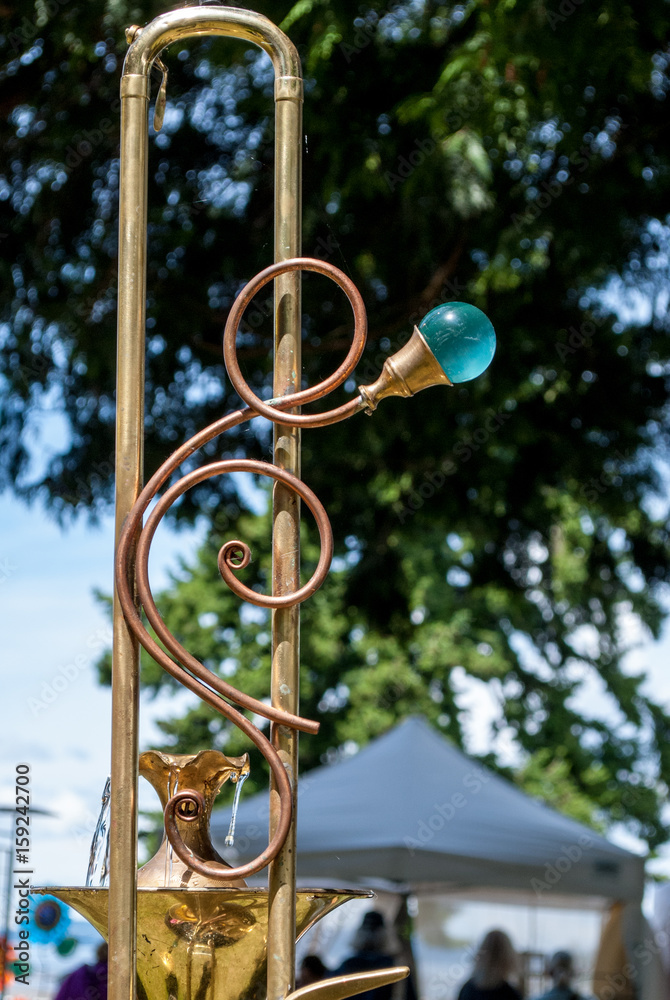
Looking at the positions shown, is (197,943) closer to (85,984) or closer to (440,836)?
(85,984)

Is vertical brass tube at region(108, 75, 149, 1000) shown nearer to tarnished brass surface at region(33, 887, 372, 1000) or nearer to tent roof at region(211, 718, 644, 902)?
tarnished brass surface at region(33, 887, 372, 1000)

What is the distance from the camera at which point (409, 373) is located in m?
0.97

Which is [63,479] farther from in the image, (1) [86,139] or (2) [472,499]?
(2) [472,499]

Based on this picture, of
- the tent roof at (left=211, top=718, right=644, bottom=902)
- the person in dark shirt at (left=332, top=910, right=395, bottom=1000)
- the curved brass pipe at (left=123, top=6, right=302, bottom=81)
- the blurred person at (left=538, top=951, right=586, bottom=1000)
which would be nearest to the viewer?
the curved brass pipe at (left=123, top=6, right=302, bottom=81)

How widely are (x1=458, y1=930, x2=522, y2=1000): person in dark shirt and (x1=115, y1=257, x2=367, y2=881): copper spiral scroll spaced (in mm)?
3929

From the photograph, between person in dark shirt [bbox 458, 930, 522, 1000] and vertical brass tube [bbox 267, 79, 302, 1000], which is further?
person in dark shirt [bbox 458, 930, 522, 1000]

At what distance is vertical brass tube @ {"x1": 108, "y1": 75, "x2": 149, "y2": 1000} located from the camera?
0.90 metres

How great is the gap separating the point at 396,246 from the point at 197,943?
2.91 meters

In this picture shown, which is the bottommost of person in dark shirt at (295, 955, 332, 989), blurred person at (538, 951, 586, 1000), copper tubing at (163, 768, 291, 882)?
blurred person at (538, 951, 586, 1000)

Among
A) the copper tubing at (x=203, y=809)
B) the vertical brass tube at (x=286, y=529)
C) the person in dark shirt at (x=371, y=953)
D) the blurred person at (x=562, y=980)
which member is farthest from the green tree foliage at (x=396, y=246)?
the blurred person at (x=562, y=980)

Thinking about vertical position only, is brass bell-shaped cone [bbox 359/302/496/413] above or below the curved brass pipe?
below

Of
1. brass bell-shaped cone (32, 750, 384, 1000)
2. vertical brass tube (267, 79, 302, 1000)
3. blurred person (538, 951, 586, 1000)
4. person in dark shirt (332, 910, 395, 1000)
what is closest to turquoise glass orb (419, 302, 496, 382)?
vertical brass tube (267, 79, 302, 1000)

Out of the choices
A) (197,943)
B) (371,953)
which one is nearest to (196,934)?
(197,943)

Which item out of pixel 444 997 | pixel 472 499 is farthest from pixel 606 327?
pixel 444 997
